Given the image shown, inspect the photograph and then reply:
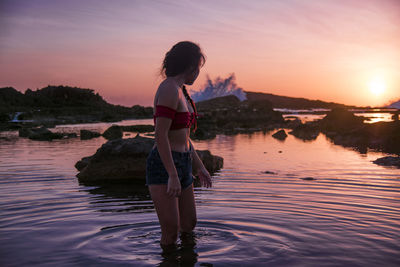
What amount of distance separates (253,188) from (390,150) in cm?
1183

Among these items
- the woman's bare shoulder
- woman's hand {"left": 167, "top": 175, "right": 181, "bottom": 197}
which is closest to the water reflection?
woman's hand {"left": 167, "top": 175, "right": 181, "bottom": 197}

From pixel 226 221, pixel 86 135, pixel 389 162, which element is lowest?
pixel 226 221

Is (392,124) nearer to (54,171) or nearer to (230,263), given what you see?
(54,171)

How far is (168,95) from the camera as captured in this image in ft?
12.6

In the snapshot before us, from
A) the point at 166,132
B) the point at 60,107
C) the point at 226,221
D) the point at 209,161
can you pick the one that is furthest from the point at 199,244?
the point at 60,107

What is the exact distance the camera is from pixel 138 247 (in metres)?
4.91

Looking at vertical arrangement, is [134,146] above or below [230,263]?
above

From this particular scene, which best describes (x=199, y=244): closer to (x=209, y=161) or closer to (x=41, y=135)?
(x=209, y=161)

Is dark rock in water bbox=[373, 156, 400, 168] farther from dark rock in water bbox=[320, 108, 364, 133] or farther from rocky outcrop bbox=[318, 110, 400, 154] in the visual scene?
dark rock in water bbox=[320, 108, 364, 133]

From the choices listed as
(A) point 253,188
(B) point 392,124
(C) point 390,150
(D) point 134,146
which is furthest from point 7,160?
(B) point 392,124

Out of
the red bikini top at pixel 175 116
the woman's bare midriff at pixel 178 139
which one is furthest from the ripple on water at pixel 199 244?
the red bikini top at pixel 175 116

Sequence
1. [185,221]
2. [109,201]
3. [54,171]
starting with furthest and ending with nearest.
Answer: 1. [54,171]
2. [109,201]
3. [185,221]

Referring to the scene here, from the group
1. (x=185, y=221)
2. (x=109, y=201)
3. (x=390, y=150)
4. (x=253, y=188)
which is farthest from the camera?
(x=390, y=150)

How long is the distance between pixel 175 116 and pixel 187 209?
1.25 meters
